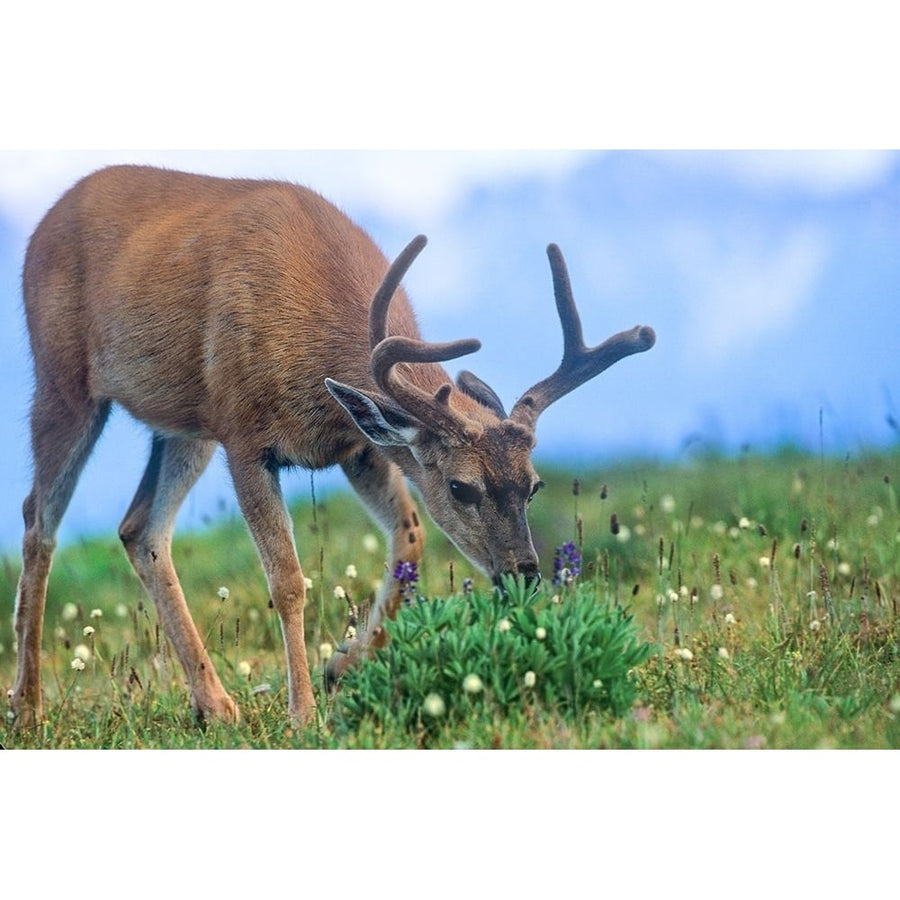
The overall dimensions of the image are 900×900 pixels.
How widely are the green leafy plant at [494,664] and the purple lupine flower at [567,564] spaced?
12.5 inches

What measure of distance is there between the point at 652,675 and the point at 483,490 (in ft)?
3.54

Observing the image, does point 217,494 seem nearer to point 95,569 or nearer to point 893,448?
point 95,569

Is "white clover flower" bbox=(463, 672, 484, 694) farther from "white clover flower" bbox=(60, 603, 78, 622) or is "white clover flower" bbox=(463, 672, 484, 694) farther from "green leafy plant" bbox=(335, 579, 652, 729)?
"white clover flower" bbox=(60, 603, 78, 622)

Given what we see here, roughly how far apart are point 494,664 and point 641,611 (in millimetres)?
1382

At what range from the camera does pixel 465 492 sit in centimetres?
668

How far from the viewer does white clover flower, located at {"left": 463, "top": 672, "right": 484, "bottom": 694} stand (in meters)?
5.92

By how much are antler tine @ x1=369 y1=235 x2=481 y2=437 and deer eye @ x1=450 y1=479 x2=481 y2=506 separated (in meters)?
0.22

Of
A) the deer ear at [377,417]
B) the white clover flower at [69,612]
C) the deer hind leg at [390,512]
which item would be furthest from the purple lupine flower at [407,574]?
the white clover flower at [69,612]

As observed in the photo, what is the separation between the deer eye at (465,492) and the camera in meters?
6.66

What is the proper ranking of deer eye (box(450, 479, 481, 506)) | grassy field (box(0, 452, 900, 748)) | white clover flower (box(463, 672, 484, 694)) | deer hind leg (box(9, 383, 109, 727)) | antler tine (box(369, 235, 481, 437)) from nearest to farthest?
white clover flower (box(463, 672, 484, 694))
grassy field (box(0, 452, 900, 748))
antler tine (box(369, 235, 481, 437))
deer eye (box(450, 479, 481, 506))
deer hind leg (box(9, 383, 109, 727))

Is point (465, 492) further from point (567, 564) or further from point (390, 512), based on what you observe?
point (390, 512)

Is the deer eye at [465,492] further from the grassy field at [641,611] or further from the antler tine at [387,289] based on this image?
the antler tine at [387,289]

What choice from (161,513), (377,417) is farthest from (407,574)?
(161,513)

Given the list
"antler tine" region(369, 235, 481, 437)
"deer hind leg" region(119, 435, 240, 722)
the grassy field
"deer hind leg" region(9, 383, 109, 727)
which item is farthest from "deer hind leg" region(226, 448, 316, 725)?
"deer hind leg" region(9, 383, 109, 727)
